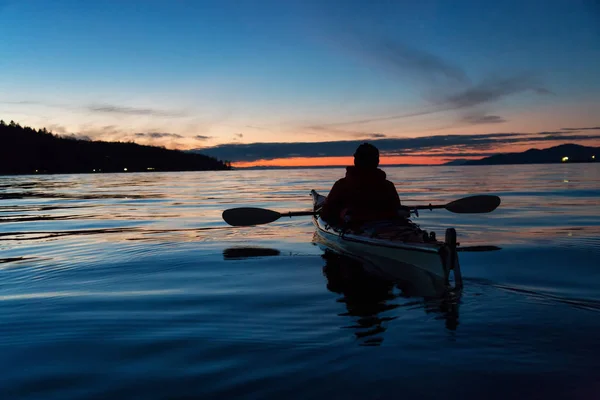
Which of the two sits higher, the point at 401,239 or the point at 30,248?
the point at 401,239

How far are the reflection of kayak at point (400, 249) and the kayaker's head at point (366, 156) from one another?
1.21 metres

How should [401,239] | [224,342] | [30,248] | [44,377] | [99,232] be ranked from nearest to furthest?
[44,377], [224,342], [401,239], [30,248], [99,232]

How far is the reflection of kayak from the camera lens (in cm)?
628

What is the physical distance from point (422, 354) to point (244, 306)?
2.68 meters

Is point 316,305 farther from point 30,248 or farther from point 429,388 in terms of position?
point 30,248

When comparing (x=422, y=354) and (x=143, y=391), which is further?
(x=422, y=354)

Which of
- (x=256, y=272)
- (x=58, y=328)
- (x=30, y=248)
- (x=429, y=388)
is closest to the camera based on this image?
(x=429, y=388)

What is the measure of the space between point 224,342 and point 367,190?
5075mm

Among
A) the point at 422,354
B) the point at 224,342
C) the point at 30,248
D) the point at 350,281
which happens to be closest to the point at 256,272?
the point at 350,281

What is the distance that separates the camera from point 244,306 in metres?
6.13

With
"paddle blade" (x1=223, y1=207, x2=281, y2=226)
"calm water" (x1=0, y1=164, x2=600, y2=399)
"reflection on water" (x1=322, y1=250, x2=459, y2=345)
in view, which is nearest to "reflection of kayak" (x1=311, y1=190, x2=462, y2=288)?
"reflection on water" (x1=322, y1=250, x2=459, y2=345)

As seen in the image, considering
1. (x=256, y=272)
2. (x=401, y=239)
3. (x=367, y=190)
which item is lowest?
(x=256, y=272)

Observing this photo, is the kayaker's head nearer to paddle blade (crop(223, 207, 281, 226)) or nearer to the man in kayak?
the man in kayak

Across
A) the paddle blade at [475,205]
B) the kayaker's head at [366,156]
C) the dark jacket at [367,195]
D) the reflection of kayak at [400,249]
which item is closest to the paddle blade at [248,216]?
the reflection of kayak at [400,249]
